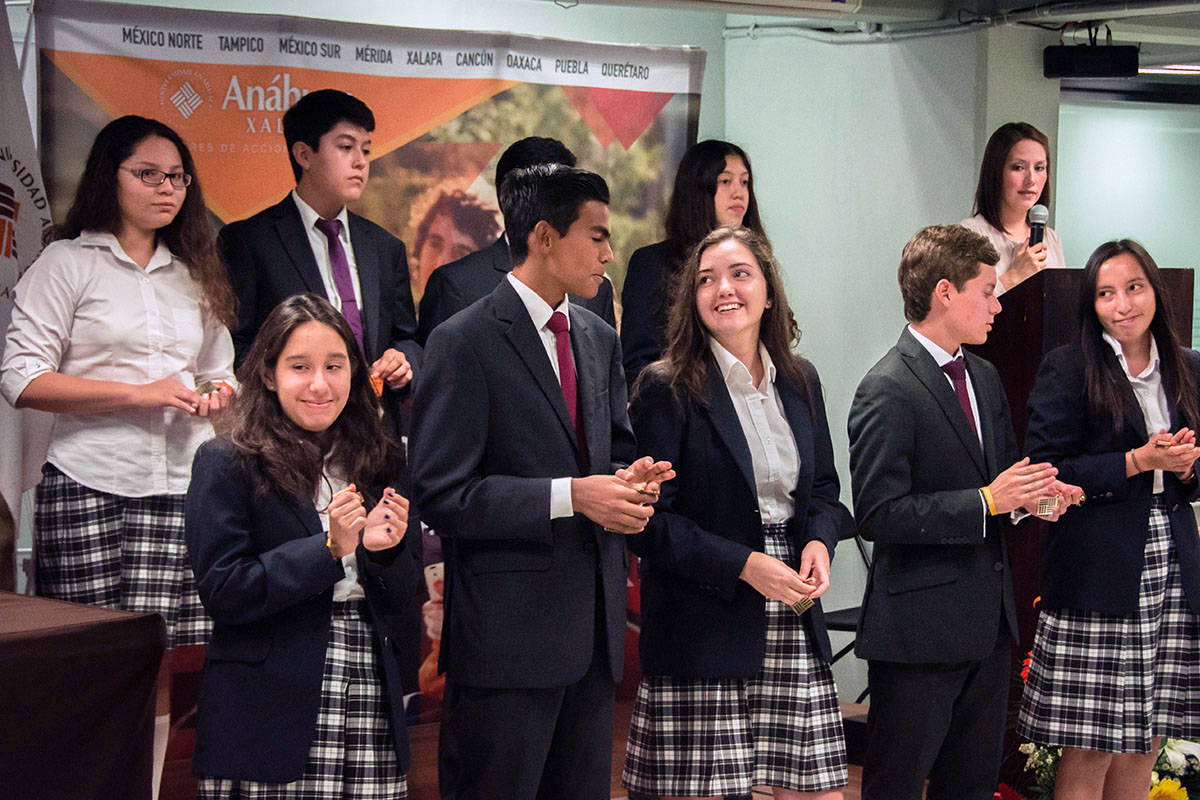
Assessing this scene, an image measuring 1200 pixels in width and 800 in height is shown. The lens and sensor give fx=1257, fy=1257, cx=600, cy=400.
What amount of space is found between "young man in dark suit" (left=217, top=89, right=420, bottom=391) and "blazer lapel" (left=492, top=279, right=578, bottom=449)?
0.91m

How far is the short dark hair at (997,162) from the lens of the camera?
15.0 ft

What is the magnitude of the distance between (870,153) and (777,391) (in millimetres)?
2491

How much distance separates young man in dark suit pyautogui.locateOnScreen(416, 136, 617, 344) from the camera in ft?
12.6

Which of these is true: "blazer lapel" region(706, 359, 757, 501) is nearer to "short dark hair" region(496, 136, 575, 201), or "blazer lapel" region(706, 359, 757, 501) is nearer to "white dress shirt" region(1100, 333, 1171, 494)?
"short dark hair" region(496, 136, 575, 201)

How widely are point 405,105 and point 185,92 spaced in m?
0.81

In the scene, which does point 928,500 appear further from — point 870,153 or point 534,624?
point 870,153

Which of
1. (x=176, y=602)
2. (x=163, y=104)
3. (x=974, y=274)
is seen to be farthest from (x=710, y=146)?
(x=176, y=602)

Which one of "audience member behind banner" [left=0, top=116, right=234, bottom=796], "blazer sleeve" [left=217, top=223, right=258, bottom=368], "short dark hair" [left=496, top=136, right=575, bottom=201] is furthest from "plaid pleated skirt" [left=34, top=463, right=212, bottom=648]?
"short dark hair" [left=496, top=136, right=575, bottom=201]

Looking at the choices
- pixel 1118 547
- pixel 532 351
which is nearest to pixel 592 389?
pixel 532 351

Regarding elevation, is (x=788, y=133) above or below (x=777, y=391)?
above

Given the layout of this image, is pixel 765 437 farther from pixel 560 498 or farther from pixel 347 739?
pixel 347 739

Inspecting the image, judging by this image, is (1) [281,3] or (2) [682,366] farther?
(1) [281,3]

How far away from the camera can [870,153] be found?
5336 mm

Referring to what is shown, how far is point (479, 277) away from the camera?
394cm
